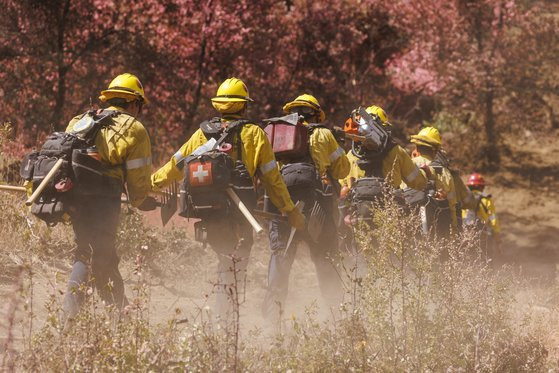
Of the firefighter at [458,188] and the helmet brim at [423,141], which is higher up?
the helmet brim at [423,141]

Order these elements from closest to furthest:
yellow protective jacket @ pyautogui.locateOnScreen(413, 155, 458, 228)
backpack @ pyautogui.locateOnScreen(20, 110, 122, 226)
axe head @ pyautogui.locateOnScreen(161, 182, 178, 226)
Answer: backpack @ pyautogui.locateOnScreen(20, 110, 122, 226) < axe head @ pyautogui.locateOnScreen(161, 182, 178, 226) < yellow protective jacket @ pyautogui.locateOnScreen(413, 155, 458, 228)

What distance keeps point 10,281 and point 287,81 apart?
26.6 feet

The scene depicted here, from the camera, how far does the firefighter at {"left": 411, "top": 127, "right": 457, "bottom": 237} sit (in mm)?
8852

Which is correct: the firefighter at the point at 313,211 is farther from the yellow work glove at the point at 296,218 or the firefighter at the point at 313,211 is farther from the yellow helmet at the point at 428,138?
the yellow helmet at the point at 428,138

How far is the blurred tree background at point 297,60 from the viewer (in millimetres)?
12688

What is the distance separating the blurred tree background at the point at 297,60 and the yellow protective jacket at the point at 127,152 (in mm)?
6103

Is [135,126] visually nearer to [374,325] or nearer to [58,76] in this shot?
[374,325]

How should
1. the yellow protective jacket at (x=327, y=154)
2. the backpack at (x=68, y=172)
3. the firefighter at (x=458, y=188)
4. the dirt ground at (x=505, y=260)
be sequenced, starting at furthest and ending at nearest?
the firefighter at (x=458, y=188), the dirt ground at (x=505, y=260), the yellow protective jacket at (x=327, y=154), the backpack at (x=68, y=172)

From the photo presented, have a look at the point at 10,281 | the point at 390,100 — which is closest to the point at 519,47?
the point at 390,100

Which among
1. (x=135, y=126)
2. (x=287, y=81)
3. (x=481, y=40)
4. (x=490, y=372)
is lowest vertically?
(x=490, y=372)

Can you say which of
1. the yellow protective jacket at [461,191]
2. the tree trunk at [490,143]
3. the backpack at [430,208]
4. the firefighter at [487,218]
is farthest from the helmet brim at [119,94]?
the tree trunk at [490,143]

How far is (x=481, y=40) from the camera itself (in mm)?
17797

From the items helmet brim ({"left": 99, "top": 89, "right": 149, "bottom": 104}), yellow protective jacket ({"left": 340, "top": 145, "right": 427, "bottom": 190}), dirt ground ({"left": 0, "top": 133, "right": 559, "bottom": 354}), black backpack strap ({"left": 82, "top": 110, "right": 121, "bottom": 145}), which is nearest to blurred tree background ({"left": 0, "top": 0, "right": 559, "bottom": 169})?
dirt ground ({"left": 0, "top": 133, "right": 559, "bottom": 354})

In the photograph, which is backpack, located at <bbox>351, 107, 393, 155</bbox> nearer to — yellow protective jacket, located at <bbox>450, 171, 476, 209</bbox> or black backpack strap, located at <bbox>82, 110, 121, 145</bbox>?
yellow protective jacket, located at <bbox>450, 171, 476, 209</bbox>
